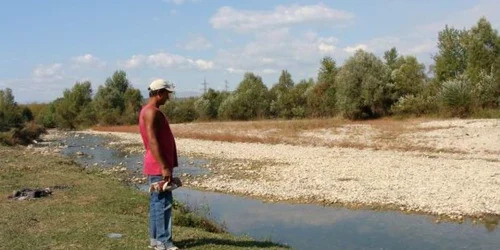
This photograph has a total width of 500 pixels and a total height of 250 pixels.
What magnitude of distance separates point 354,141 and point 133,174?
62.5ft

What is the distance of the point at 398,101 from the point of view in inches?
2178

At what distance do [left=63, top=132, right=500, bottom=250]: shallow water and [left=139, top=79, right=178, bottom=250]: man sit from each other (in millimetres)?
5128

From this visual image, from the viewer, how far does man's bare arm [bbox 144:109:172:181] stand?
7473 millimetres

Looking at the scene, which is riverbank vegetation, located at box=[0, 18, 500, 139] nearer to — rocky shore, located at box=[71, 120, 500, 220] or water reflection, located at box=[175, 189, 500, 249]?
rocky shore, located at box=[71, 120, 500, 220]

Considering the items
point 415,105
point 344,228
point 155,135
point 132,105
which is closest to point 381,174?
point 344,228

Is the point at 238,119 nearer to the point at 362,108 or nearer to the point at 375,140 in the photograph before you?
the point at 362,108

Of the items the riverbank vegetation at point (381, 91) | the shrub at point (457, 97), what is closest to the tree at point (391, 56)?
→ the riverbank vegetation at point (381, 91)

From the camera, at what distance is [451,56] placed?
2109 inches

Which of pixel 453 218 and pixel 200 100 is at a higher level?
pixel 200 100

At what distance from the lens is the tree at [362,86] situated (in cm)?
5572

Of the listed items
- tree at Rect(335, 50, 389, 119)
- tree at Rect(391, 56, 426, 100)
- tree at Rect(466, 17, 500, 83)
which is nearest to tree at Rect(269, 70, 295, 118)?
tree at Rect(335, 50, 389, 119)

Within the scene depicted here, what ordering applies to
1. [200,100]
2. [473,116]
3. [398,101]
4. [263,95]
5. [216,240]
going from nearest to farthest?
[216,240]
[473,116]
[398,101]
[263,95]
[200,100]

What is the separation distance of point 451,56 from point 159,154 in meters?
51.8

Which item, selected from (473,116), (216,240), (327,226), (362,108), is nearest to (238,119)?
(362,108)
